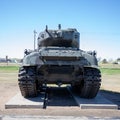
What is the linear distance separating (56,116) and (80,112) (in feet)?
3.93

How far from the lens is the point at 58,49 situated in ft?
41.1

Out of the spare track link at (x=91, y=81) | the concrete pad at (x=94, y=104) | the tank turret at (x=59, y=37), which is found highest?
the tank turret at (x=59, y=37)

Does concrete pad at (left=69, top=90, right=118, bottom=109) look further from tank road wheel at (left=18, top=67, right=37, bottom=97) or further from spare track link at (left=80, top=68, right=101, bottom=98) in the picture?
tank road wheel at (left=18, top=67, right=37, bottom=97)

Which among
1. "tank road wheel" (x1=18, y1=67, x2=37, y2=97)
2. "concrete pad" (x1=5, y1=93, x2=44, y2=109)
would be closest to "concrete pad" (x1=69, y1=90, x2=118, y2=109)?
Result: "concrete pad" (x1=5, y1=93, x2=44, y2=109)

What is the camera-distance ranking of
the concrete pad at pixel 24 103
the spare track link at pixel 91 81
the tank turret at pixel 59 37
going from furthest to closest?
the tank turret at pixel 59 37 → the spare track link at pixel 91 81 → the concrete pad at pixel 24 103

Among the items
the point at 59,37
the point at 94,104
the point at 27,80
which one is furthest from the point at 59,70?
the point at 59,37

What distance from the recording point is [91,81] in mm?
12125

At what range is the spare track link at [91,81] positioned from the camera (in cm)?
1213

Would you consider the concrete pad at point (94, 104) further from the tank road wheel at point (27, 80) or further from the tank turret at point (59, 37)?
the tank turret at point (59, 37)

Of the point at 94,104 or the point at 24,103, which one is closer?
the point at 24,103

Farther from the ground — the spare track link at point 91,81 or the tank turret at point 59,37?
the tank turret at point 59,37

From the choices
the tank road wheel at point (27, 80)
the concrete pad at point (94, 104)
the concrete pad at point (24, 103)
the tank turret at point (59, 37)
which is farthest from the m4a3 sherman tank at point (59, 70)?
the tank turret at point (59, 37)

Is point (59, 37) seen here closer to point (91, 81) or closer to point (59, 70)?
point (59, 70)

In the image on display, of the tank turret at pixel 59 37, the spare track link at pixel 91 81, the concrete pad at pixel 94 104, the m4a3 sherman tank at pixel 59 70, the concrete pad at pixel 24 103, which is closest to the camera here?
the concrete pad at pixel 24 103
